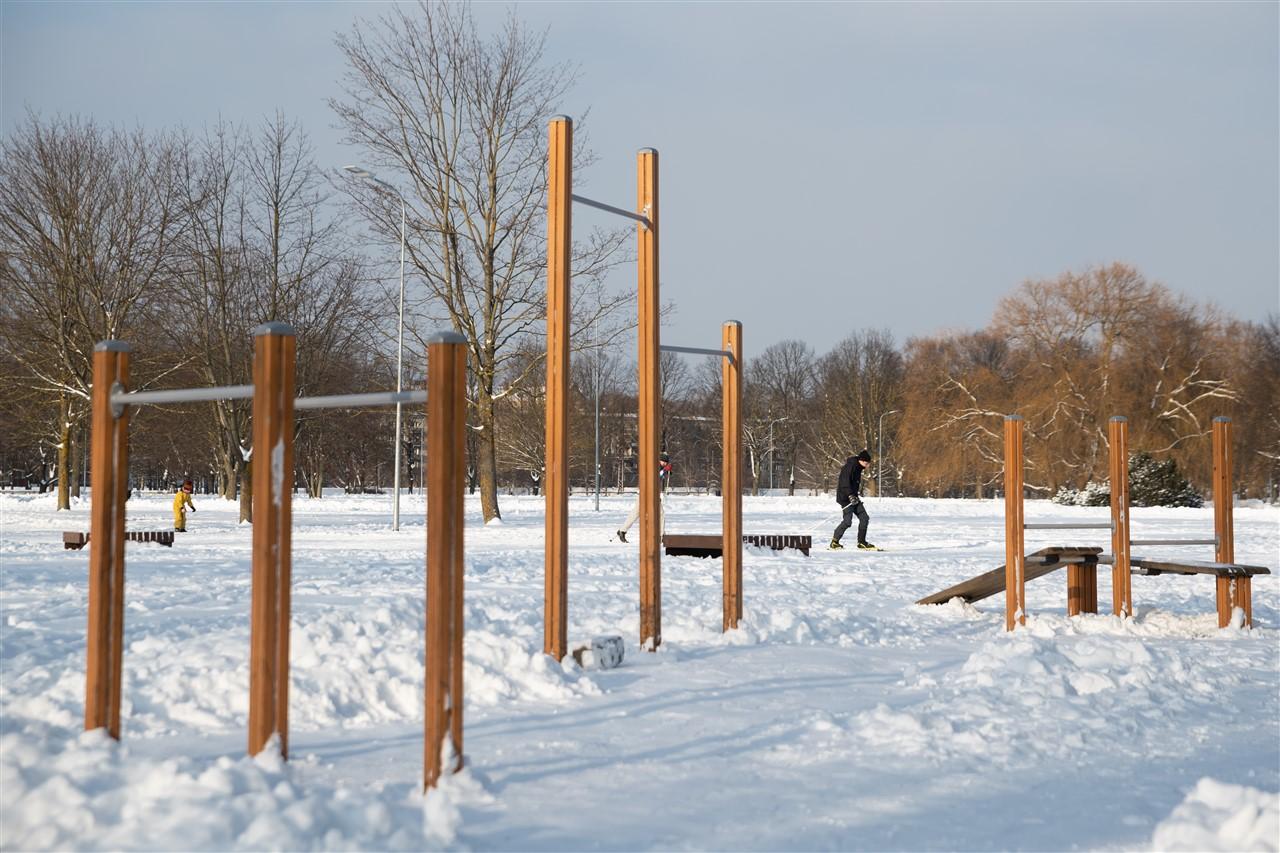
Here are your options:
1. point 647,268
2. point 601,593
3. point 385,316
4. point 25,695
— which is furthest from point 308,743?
point 385,316

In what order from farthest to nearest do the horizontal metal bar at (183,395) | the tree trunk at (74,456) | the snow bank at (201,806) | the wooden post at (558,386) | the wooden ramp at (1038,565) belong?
the tree trunk at (74,456), the wooden ramp at (1038,565), the wooden post at (558,386), the horizontal metal bar at (183,395), the snow bank at (201,806)

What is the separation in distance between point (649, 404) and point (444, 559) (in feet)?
12.9

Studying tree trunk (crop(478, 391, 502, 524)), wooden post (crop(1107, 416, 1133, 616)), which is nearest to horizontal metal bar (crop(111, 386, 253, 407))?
wooden post (crop(1107, 416, 1133, 616))

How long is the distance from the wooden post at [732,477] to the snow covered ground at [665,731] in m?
0.30

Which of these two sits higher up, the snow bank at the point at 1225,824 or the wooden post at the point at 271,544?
the wooden post at the point at 271,544

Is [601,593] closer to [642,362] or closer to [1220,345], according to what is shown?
[642,362]

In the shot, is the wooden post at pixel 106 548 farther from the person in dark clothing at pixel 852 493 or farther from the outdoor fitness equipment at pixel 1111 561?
the person in dark clothing at pixel 852 493

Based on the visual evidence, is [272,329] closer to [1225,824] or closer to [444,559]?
[444,559]

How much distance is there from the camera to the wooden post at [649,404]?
8297 mm

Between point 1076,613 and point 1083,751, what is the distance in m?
5.93

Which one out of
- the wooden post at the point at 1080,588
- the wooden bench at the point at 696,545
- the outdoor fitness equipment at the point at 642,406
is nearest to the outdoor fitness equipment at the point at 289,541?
the outdoor fitness equipment at the point at 642,406

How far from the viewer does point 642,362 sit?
8.60m

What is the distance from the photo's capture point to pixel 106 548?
208 inches

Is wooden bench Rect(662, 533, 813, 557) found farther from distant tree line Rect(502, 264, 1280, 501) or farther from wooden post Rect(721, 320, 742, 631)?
distant tree line Rect(502, 264, 1280, 501)
